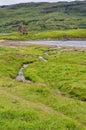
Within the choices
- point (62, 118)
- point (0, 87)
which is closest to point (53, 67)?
point (0, 87)

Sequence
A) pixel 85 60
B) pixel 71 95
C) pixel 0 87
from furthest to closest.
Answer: pixel 85 60 → pixel 71 95 → pixel 0 87

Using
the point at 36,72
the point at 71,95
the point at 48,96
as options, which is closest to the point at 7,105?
the point at 48,96

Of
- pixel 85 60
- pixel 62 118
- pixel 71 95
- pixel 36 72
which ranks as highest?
pixel 62 118

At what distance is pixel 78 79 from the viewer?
58.4 meters

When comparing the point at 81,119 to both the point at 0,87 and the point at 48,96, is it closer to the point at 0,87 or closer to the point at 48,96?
the point at 48,96

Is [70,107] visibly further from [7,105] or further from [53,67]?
[53,67]

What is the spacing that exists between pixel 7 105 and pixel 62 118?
571 centimetres

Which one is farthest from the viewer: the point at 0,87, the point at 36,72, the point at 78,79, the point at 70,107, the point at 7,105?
the point at 36,72

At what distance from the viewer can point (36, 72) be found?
66.9m

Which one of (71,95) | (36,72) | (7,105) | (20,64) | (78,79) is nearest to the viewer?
(7,105)

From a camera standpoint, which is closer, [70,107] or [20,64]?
[70,107]

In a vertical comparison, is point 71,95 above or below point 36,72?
above

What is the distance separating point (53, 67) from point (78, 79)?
15808 mm

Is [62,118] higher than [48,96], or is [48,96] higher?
[62,118]
